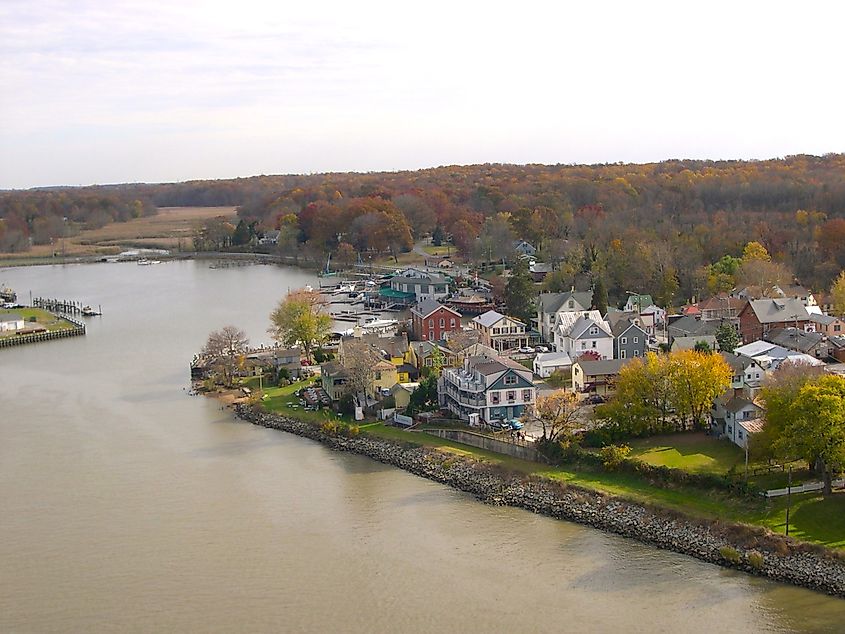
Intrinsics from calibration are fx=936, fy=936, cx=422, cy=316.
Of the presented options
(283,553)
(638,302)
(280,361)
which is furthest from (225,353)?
(638,302)

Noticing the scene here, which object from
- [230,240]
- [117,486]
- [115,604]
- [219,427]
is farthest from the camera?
[230,240]

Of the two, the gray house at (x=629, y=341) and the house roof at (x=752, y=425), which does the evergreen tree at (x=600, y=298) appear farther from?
the house roof at (x=752, y=425)

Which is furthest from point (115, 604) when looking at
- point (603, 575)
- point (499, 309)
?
point (499, 309)

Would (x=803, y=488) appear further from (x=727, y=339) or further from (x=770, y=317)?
(x=770, y=317)

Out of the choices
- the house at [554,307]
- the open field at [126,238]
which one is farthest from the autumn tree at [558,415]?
the open field at [126,238]

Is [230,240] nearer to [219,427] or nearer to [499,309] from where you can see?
[499,309]

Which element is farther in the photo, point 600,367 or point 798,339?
point 798,339
